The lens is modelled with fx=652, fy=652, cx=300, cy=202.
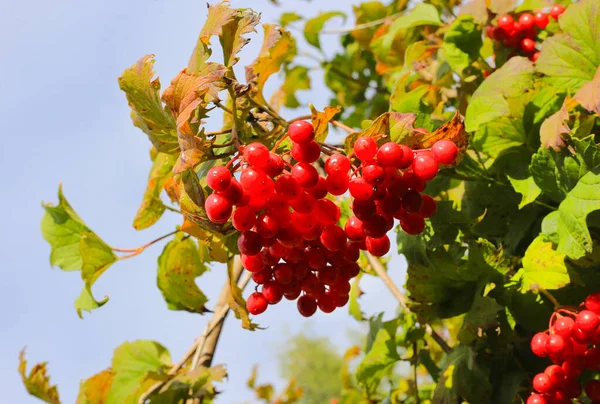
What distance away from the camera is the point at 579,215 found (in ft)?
4.10

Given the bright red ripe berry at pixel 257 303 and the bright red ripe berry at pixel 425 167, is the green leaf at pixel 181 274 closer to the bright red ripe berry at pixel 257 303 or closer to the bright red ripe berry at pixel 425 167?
the bright red ripe berry at pixel 257 303

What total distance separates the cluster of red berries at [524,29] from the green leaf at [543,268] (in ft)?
2.37

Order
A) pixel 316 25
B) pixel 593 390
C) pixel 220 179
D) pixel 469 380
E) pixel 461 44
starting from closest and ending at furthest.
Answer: pixel 220 179 → pixel 593 390 → pixel 469 380 → pixel 461 44 → pixel 316 25

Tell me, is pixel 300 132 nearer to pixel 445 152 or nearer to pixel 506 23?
pixel 445 152

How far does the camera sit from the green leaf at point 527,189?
1.38 m

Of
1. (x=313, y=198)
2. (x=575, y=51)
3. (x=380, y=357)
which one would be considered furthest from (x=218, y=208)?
(x=380, y=357)

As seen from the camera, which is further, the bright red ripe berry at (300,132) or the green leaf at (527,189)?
the green leaf at (527,189)

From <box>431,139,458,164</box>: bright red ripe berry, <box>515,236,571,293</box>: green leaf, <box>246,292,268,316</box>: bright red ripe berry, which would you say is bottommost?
<box>515,236,571,293</box>: green leaf

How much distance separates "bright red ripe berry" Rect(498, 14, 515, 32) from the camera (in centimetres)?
188

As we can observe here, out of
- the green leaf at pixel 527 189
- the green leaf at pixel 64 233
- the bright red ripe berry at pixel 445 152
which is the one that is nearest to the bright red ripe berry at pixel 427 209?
the bright red ripe berry at pixel 445 152

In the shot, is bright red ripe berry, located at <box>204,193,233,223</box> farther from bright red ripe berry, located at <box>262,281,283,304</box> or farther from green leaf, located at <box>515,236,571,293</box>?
green leaf, located at <box>515,236,571,293</box>

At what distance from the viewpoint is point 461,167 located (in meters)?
1.54

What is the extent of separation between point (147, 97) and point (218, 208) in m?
0.29

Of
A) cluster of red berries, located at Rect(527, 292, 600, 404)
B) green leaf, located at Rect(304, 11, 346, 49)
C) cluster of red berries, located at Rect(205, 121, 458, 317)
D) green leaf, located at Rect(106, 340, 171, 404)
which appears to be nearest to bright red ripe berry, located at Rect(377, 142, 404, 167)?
cluster of red berries, located at Rect(205, 121, 458, 317)
